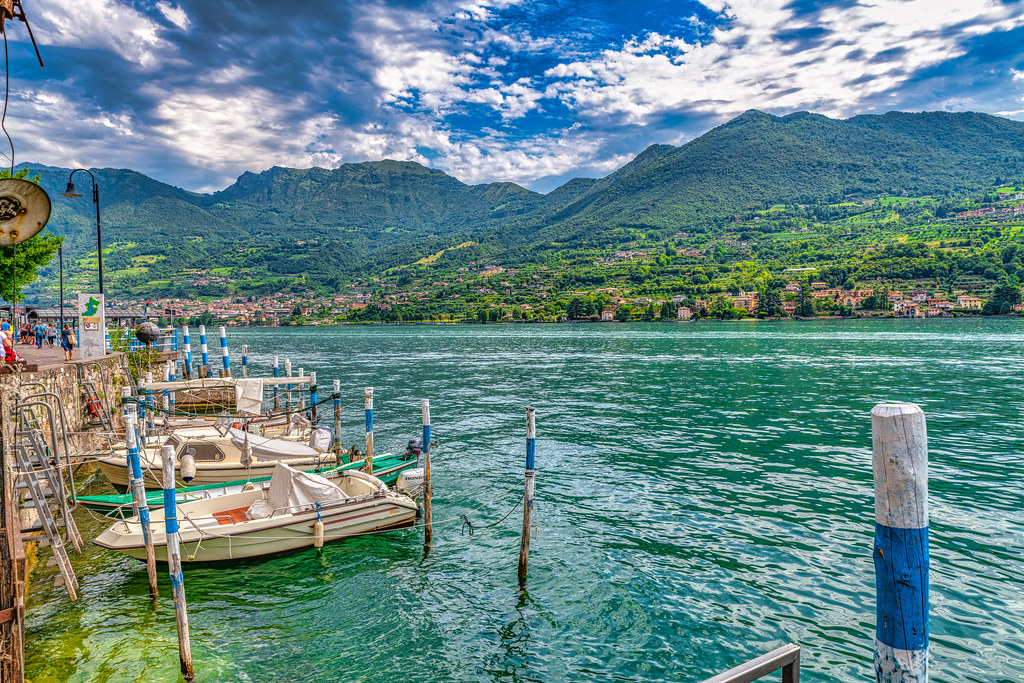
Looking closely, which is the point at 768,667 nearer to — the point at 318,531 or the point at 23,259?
the point at 318,531

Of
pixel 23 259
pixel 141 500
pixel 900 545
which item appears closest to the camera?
pixel 900 545

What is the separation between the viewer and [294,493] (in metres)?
Result: 14.0

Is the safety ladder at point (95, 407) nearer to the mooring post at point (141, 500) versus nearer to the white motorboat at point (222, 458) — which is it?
the white motorboat at point (222, 458)

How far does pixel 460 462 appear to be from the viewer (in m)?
21.8

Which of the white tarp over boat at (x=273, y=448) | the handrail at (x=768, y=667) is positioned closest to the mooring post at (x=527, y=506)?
the handrail at (x=768, y=667)

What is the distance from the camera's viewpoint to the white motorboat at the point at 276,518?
12578 mm

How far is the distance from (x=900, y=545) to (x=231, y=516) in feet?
48.1

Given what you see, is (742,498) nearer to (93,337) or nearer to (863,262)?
(93,337)

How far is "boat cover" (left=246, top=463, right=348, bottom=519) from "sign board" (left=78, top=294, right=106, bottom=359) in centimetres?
1726

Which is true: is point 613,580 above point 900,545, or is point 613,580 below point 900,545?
below

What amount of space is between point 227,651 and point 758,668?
32.4ft

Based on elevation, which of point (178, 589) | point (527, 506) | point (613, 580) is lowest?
point (613, 580)

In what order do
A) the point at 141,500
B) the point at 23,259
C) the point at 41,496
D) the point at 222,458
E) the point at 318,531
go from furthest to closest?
1. the point at 23,259
2. the point at 222,458
3. the point at 318,531
4. the point at 41,496
5. the point at 141,500

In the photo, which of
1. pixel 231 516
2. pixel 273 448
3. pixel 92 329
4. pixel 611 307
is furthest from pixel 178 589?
pixel 611 307
